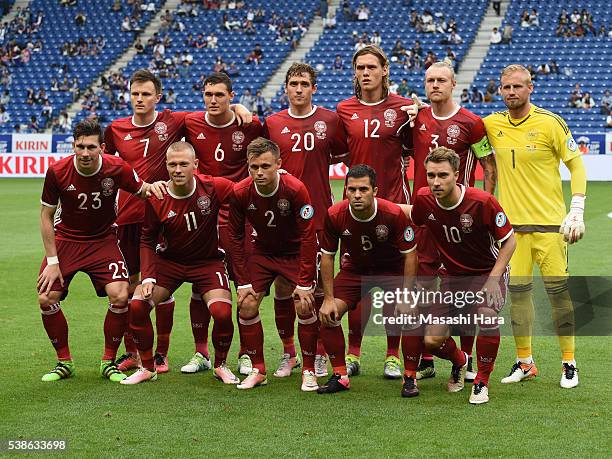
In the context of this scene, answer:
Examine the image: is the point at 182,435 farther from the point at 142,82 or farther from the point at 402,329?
the point at 142,82

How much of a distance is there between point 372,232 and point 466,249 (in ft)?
2.19

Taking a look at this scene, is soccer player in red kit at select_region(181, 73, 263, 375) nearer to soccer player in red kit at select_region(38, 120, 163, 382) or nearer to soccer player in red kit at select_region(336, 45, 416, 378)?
soccer player in red kit at select_region(38, 120, 163, 382)

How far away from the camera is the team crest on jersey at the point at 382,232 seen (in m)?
6.68

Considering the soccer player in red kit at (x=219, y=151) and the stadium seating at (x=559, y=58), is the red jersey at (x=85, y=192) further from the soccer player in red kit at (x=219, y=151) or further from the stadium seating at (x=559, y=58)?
the stadium seating at (x=559, y=58)

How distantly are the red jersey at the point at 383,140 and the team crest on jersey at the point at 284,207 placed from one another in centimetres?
85

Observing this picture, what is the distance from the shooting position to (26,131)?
3347 centimetres

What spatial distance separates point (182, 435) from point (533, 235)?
9.76ft

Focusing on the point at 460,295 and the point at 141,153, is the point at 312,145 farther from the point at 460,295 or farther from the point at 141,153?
the point at 460,295

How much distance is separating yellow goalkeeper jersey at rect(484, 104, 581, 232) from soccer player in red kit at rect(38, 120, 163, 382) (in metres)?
2.69

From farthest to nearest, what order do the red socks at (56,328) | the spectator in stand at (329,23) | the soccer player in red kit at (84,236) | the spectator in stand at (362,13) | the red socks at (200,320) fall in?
the spectator in stand at (329,23) < the spectator in stand at (362,13) < the red socks at (200,320) < the red socks at (56,328) < the soccer player in red kit at (84,236)

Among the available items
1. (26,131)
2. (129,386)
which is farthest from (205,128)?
(26,131)

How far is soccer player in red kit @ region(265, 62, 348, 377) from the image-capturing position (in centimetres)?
732

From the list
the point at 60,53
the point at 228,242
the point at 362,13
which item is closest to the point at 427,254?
the point at 228,242

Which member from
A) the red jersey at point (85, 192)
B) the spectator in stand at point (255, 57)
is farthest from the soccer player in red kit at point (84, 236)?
the spectator in stand at point (255, 57)
